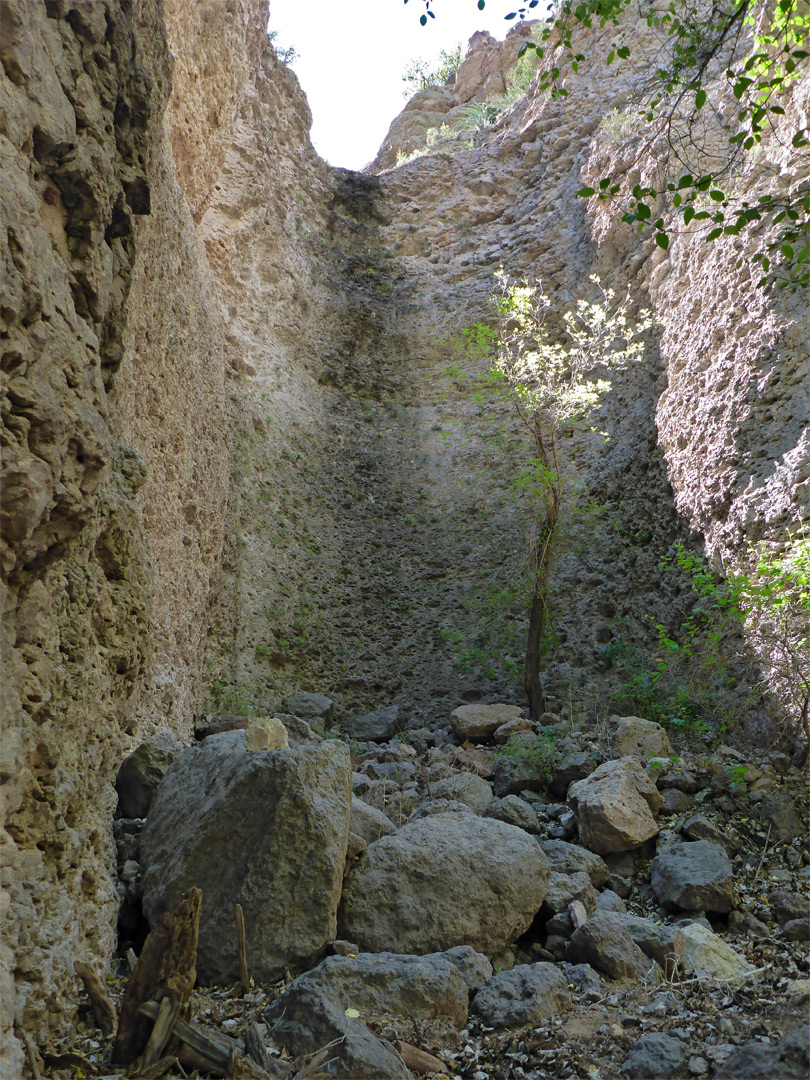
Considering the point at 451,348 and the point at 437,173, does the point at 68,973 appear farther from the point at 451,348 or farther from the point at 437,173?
the point at 437,173

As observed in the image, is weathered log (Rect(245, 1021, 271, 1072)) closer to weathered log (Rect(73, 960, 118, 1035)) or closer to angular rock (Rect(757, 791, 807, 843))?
weathered log (Rect(73, 960, 118, 1035))

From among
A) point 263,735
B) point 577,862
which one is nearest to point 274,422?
point 263,735

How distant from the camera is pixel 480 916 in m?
3.84

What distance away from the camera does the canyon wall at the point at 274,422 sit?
2730 mm

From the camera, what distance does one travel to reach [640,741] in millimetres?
6414

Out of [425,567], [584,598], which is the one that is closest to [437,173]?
[425,567]

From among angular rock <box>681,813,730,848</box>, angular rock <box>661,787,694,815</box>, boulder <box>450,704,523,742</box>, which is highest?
boulder <box>450,704,523,742</box>

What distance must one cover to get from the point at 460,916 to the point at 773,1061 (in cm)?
192

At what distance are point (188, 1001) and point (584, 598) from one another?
8.26 meters

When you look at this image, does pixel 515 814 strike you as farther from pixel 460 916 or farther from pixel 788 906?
pixel 788 906

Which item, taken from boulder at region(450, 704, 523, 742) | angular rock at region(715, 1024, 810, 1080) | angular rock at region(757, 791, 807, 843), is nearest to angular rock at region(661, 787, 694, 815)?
angular rock at region(757, 791, 807, 843)

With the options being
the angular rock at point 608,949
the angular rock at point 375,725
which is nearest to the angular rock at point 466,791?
the angular rock at point 608,949

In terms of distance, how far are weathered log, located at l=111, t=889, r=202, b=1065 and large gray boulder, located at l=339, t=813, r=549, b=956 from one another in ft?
4.07

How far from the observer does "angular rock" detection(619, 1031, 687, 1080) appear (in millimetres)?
2547
